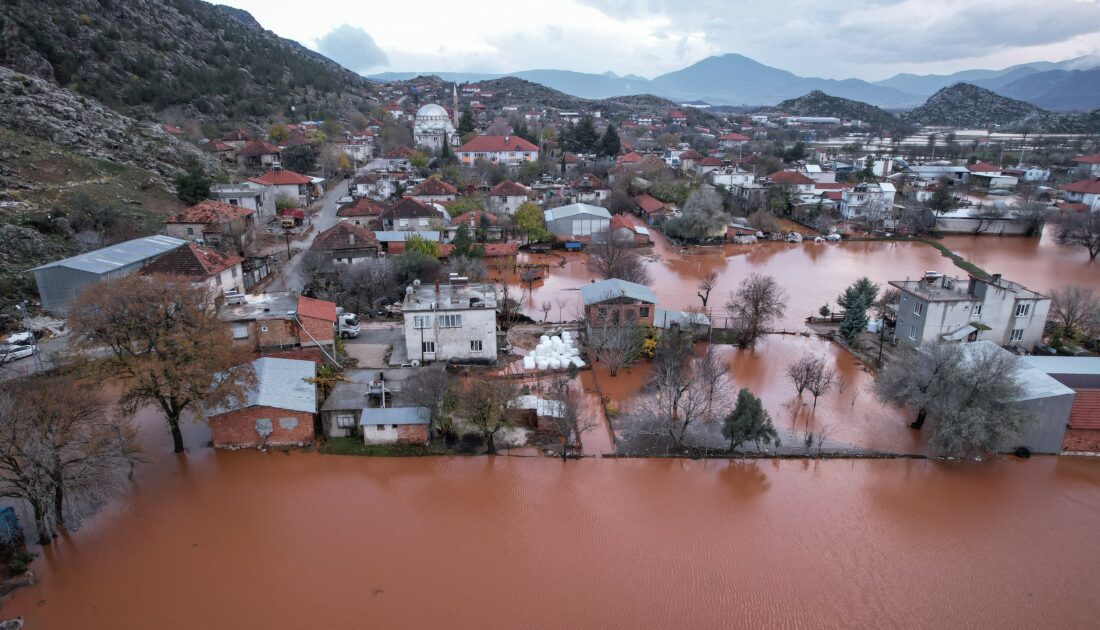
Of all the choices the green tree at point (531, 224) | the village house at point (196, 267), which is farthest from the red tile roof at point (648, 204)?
the village house at point (196, 267)

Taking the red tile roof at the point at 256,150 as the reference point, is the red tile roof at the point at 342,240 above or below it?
below

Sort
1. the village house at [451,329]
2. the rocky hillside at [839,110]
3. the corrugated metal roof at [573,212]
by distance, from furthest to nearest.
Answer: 1. the rocky hillside at [839,110]
2. the corrugated metal roof at [573,212]
3. the village house at [451,329]

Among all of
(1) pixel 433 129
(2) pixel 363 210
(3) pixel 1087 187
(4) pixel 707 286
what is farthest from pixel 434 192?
(3) pixel 1087 187

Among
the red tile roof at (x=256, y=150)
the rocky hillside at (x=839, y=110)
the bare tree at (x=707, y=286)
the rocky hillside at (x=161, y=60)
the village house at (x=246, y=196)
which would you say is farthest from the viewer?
the rocky hillside at (x=839, y=110)

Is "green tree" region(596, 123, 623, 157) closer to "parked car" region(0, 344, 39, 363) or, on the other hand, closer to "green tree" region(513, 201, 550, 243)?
"green tree" region(513, 201, 550, 243)

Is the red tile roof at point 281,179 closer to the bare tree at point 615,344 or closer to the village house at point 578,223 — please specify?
the village house at point 578,223

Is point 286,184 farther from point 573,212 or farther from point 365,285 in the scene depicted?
point 365,285
